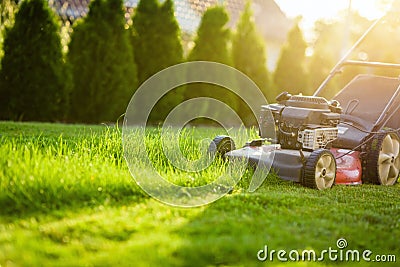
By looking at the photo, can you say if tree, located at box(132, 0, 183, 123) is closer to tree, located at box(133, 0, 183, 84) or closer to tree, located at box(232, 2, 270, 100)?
tree, located at box(133, 0, 183, 84)

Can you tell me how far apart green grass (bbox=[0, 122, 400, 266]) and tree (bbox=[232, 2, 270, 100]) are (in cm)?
881

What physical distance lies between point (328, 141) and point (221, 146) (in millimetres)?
1154

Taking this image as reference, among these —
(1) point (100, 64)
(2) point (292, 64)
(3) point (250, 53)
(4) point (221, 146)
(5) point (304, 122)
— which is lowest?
(4) point (221, 146)

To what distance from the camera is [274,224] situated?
4559 mm

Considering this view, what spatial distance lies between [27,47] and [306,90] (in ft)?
23.1

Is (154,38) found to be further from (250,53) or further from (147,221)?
(147,221)

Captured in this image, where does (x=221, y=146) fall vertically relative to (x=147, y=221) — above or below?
above

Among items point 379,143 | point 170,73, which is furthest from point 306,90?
point 379,143

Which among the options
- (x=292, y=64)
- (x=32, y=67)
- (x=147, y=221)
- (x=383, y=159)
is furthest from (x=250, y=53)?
(x=147, y=221)

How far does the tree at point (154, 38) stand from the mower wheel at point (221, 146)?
242 inches

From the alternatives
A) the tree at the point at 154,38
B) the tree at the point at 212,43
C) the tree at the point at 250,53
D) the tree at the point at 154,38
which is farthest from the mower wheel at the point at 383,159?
the tree at the point at 250,53

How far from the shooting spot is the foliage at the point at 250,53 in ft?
48.1

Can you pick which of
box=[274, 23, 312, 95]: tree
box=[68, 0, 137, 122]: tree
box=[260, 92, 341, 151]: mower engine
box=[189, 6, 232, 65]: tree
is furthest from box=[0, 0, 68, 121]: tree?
box=[260, 92, 341, 151]: mower engine

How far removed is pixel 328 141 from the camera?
22.3 feet
